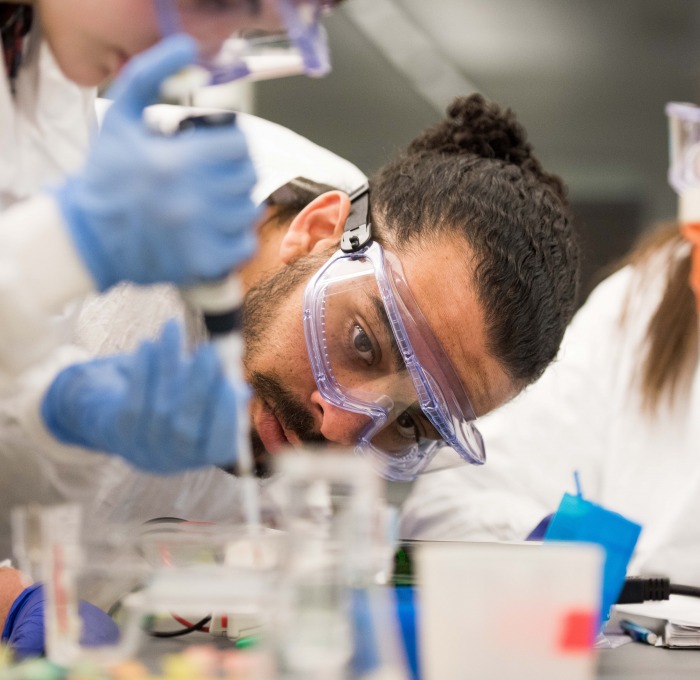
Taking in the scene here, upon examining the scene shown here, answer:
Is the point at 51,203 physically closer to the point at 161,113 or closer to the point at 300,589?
the point at 300,589

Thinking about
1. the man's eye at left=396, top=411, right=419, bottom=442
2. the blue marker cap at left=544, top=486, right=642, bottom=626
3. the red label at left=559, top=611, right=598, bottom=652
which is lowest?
the blue marker cap at left=544, top=486, right=642, bottom=626

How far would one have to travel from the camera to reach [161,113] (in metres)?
1.52

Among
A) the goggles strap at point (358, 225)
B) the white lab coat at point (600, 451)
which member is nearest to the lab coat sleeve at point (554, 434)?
the white lab coat at point (600, 451)

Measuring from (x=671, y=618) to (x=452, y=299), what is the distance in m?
0.57

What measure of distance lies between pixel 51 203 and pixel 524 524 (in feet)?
3.88

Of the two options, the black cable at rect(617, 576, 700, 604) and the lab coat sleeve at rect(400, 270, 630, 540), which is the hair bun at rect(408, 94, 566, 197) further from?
the black cable at rect(617, 576, 700, 604)

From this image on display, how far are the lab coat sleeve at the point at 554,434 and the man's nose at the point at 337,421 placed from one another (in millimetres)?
492

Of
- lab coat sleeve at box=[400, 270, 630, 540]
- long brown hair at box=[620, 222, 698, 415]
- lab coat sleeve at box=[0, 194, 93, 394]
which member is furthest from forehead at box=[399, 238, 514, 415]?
long brown hair at box=[620, 222, 698, 415]

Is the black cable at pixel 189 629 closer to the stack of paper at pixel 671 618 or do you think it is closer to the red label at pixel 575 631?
the red label at pixel 575 631

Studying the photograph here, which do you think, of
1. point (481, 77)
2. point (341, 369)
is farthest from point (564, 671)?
point (481, 77)

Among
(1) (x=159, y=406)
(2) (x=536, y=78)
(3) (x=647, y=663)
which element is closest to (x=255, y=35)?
(1) (x=159, y=406)

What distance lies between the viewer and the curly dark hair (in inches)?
53.9

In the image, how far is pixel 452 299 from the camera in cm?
134

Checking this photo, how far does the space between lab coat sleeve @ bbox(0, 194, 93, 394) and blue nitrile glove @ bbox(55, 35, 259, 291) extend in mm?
12
